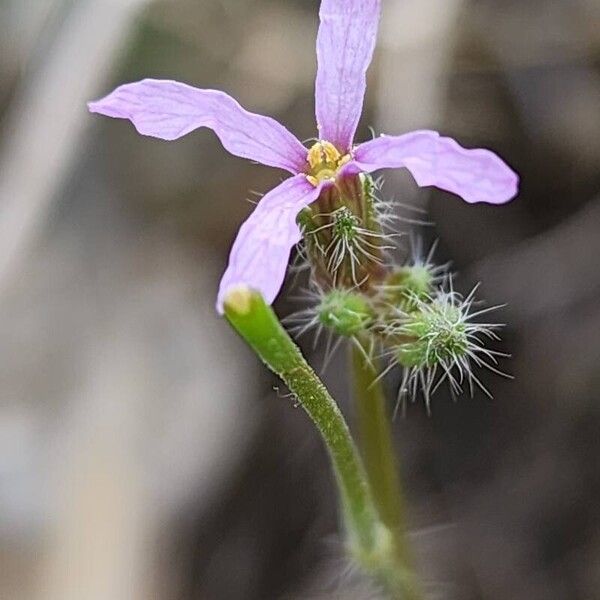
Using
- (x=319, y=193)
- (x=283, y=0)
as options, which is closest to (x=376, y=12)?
(x=319, y=193)

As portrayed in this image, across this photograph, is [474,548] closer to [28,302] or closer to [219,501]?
[219,501]

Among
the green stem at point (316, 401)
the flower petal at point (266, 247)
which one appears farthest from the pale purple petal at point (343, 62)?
the green stem at point (316, 401)

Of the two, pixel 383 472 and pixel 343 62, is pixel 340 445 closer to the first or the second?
pixel 383 472

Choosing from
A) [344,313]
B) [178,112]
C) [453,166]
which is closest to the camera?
[453,166]

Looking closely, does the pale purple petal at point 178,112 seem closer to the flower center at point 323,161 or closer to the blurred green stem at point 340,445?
the flower center at point 323,161

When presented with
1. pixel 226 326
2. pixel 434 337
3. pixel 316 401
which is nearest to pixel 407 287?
pixel 434 337

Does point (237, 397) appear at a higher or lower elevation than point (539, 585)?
higher

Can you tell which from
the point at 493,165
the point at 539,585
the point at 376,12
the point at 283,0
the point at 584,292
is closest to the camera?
the point at 493,165
